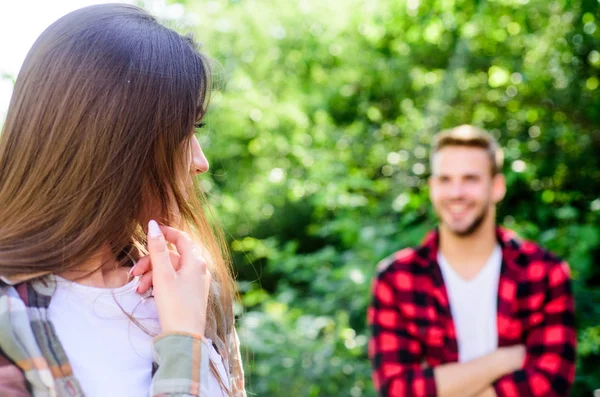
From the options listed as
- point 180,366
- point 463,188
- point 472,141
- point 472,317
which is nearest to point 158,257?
point 180,366

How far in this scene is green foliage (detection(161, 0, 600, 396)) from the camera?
398 cm

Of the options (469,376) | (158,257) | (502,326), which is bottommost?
(469,376)

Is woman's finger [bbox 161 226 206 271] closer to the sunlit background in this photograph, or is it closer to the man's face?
the man's face

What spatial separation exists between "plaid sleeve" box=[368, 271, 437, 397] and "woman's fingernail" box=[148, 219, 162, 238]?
4.95ft

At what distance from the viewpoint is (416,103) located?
17.3ft

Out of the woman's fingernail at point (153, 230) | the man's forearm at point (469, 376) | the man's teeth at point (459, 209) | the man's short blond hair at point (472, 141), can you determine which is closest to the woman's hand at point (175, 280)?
the woman's fingernail at point (153, 230)

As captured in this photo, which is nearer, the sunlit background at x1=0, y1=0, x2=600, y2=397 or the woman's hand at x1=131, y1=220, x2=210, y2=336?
the woman's hand at x1=131, y1=220, x2=210, y2=336

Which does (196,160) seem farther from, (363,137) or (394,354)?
(363,137)

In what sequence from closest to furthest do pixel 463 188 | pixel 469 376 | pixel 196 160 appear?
pixel 196 160 < pixel 469 376 < pixel 463 188

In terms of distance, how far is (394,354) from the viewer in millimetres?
2451

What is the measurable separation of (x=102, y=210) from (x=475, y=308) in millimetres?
1702

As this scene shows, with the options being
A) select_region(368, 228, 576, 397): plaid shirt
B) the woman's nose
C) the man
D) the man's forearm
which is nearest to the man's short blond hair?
the man

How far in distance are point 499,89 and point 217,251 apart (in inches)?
154

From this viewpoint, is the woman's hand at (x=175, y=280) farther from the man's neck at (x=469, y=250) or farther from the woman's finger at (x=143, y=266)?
the man's neck at (x=469, y=250)
